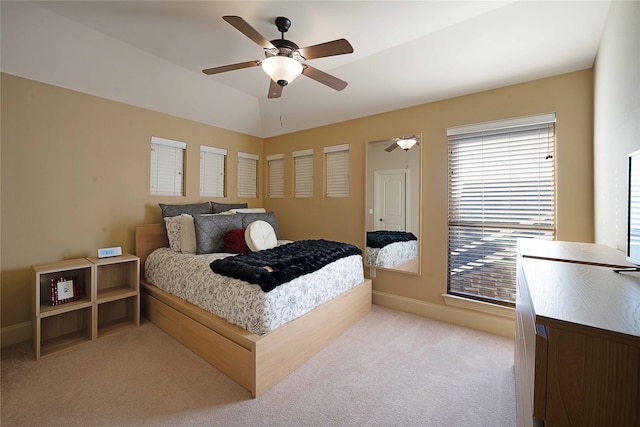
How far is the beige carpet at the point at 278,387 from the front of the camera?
5.23ft

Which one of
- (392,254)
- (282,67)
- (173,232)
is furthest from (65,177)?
(392,254)

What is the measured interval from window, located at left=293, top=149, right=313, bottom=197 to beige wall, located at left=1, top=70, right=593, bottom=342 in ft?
1.56

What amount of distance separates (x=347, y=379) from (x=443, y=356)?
0.89m

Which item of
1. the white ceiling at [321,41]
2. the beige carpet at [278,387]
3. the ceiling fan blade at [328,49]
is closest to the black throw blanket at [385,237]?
the beige carpet at [278,387]

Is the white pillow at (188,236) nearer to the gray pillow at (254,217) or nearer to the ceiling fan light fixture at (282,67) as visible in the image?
the gray pillow at (254,217)

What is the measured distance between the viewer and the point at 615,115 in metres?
1.58

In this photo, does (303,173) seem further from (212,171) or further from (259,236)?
(259,236)

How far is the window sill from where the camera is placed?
252 cm

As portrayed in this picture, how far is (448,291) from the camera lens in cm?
287

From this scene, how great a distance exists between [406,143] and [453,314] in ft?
6.38

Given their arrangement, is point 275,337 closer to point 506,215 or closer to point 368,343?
point 368,343

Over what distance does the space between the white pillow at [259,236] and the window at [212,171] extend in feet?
4.12

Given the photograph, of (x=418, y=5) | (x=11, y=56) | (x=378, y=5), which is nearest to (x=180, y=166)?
(x=11, y=56)

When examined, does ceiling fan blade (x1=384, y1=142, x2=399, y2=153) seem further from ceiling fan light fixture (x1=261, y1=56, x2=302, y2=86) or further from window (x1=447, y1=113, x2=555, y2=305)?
ceiling fan light fixture (x1=261, y1=56, x2=302, y2=86)
